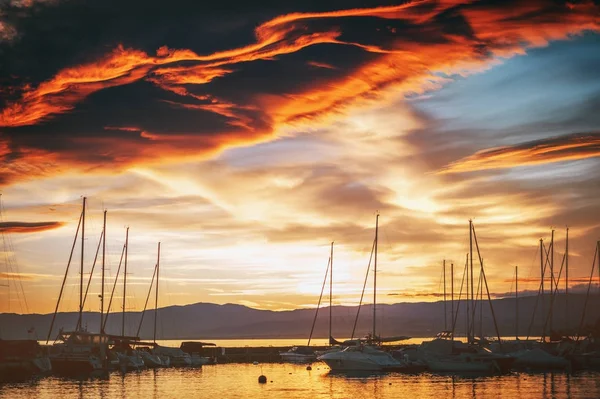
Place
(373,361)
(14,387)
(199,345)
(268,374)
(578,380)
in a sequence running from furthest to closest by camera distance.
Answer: (199,345), (268,374), (373,361), (578,380), (14,387)

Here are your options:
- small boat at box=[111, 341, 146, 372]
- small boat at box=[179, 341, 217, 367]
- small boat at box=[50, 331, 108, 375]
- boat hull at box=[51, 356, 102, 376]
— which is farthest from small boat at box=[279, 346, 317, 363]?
boat hull at box=[51, 356, 102, 376]

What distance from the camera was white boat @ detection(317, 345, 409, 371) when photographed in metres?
94.2

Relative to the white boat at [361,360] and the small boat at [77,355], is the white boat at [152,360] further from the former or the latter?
the white boat at [361,360]

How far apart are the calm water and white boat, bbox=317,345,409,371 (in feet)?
4.11

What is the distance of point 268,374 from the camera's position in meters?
105

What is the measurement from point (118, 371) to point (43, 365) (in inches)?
707

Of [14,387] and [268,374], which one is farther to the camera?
[268,374]

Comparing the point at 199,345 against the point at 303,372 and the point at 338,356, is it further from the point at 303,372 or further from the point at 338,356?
the point at 338,356

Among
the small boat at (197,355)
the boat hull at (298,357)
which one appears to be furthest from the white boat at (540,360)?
the small boat at (197,355)

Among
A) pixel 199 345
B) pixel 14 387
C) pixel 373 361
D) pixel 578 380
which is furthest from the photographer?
pixel 199 345

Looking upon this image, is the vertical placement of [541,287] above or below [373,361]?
above

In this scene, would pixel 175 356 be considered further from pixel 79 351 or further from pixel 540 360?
pixel 540 360

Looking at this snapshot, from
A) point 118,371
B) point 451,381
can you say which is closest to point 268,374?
point 118,371

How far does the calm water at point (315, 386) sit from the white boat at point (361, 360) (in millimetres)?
1252
